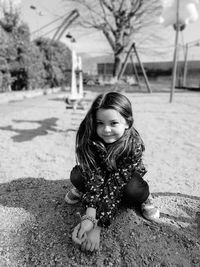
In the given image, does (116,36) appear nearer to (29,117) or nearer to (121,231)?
(29,117)

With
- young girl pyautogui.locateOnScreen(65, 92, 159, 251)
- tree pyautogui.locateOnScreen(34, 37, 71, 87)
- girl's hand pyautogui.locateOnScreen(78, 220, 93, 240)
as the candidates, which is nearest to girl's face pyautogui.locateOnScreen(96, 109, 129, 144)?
young girl pyautogui.locateOnScreen(65, 92, 159, 251)

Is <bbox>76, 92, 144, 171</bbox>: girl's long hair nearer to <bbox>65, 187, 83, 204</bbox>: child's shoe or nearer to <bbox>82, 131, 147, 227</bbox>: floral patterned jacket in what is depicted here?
<bbox>82, 131, 147, 227</bbox>: floral patterned jacket

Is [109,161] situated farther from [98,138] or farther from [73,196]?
[73,196]

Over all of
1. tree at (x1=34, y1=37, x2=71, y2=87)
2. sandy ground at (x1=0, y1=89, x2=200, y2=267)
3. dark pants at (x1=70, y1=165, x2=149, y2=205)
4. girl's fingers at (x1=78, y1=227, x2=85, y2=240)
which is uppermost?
tree at (x1=34, y1=37, x2=71, y2=87)

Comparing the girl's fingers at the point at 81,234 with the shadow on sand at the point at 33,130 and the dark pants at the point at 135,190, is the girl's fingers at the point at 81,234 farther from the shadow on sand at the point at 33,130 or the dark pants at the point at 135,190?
the shadow on sand at the point at 33,130

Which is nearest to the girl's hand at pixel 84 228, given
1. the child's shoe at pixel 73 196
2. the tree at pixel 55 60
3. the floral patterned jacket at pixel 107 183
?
the floral patterned jacket at pixel 107 183

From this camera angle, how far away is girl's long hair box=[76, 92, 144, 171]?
1.40 m

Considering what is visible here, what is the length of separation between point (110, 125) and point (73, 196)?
0.61 metres

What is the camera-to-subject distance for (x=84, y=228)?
4.09 feet

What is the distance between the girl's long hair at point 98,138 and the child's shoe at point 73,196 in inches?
10.5

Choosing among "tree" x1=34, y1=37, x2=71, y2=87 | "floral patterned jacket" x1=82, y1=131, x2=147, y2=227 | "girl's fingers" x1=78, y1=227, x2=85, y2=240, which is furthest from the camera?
"tree" x1=34, y1=37, x2=71, y2=87

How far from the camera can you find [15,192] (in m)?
1.93

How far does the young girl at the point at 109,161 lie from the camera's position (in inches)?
54.5

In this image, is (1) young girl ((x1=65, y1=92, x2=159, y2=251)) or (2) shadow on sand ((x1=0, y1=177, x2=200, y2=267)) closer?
(2) shadow on sand ((x1=0, y1=177, x2=200, y2=267))
